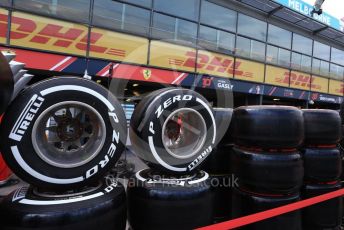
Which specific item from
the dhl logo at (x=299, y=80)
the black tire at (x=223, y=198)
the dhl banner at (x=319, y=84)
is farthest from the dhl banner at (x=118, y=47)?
the dhl banner at (x=319, y=84)

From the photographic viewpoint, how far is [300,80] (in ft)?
40.7

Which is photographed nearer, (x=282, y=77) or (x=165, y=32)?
(x=165, y=32)

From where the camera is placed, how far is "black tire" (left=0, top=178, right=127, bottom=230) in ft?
4.19

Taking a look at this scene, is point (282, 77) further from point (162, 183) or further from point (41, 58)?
point (162, 183)

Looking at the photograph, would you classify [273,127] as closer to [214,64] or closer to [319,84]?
[214,64]

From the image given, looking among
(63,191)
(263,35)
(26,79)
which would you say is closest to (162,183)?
(63,191)

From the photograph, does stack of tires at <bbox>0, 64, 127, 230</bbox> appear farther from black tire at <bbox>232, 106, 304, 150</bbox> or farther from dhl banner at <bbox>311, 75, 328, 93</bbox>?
dhl banner at <bbox>311, 75, 328, 93</bbox>

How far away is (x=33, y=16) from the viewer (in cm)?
621

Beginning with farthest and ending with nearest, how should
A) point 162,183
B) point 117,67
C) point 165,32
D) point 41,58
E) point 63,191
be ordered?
point 165,32, point 117,67, point 41,58, point 162,183, point 63,191

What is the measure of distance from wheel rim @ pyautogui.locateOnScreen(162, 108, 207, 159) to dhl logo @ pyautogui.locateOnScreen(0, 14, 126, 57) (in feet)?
18.1

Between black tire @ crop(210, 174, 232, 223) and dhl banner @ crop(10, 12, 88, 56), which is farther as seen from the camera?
dhl banner @ crop(10, 12, 88, 56)

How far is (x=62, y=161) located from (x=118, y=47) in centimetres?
646

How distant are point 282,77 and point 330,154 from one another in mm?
10246

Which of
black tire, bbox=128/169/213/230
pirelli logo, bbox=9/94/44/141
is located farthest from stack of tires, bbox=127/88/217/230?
pirelli logo, bbox=9/94/44/141
